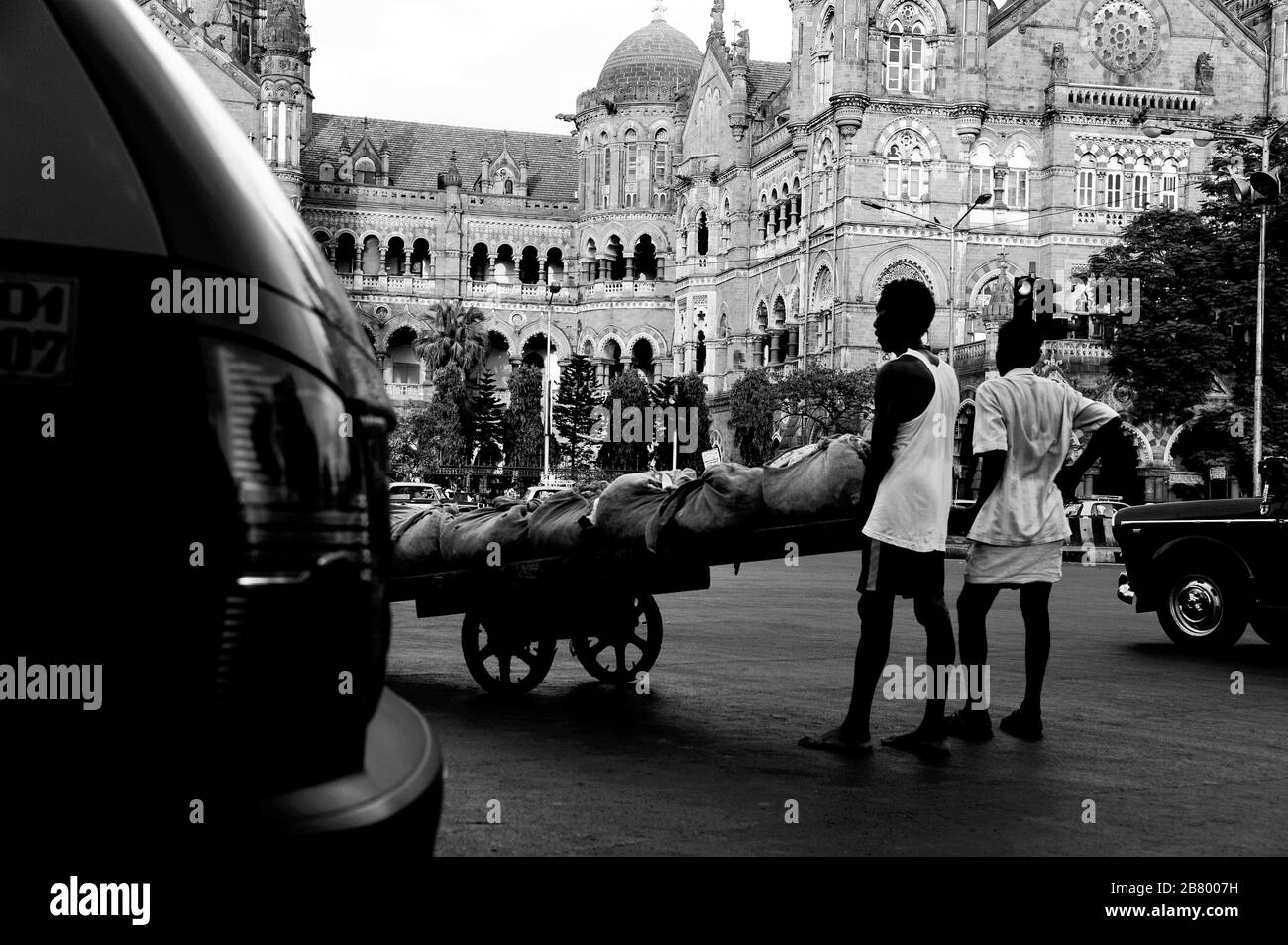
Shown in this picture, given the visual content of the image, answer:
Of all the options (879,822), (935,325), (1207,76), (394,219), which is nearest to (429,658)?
(879,822)

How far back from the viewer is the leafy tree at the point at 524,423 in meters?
67.7

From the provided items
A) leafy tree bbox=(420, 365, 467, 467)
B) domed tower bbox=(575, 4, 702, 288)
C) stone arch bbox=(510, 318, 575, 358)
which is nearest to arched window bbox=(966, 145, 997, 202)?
leafy tree bbox=(420, 365, 467, 467)

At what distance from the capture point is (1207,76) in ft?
191

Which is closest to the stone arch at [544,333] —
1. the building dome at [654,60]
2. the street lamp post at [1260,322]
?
the building dome at [654,60]

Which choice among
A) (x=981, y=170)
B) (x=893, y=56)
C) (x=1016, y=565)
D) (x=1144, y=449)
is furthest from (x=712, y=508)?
(x=981, y=170)

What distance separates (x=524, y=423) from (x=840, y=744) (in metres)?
62.2

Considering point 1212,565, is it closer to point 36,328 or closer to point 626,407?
point 36,328

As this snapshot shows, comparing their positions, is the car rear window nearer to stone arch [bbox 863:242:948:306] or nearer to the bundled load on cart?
the bundled load on cart

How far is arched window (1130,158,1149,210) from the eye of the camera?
57344mm

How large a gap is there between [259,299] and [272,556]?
328 millimetres

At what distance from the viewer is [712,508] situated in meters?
6.70

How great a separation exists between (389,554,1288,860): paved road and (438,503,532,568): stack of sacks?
80 centimetres

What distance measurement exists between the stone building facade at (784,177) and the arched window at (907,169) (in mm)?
73
